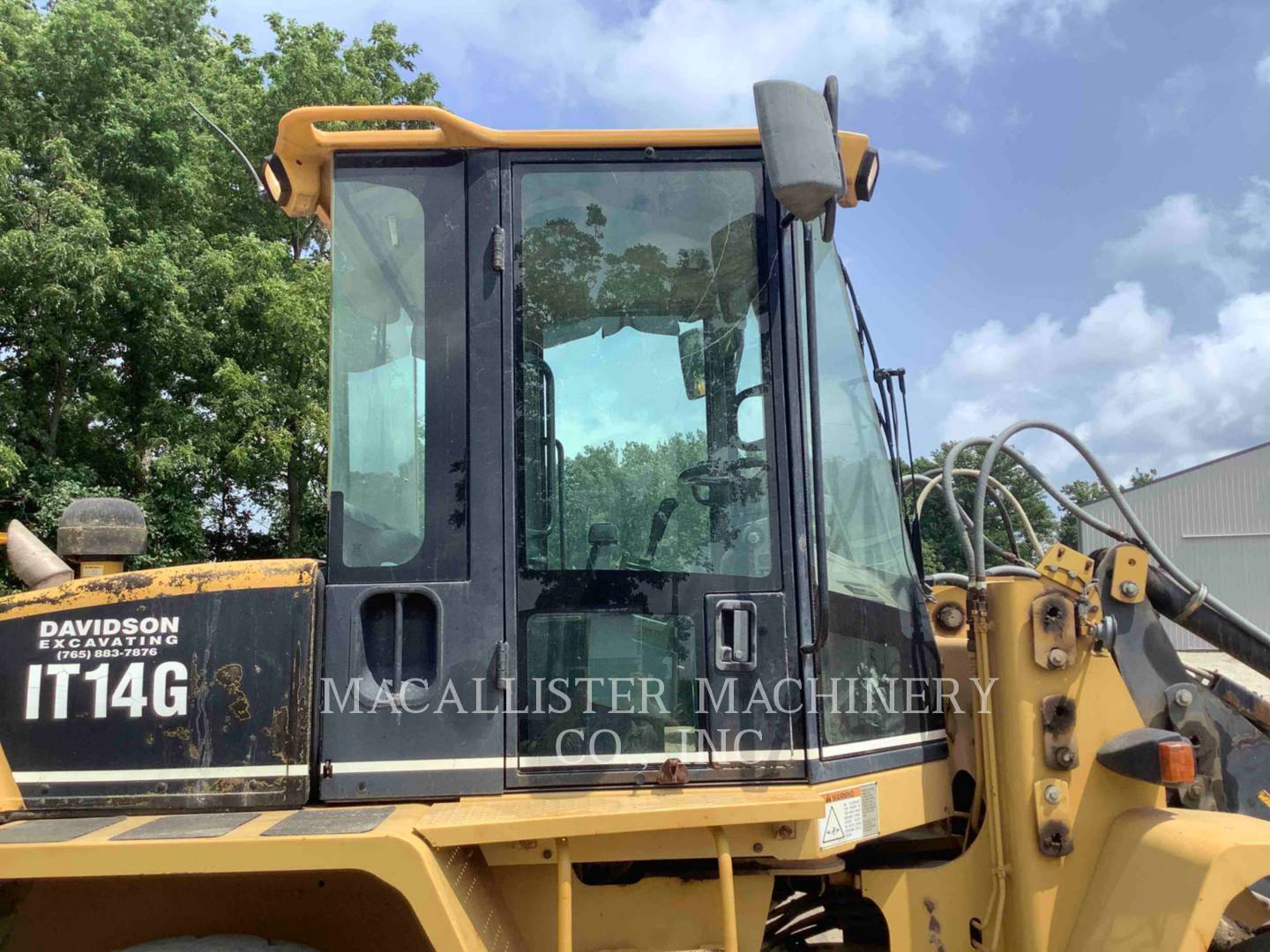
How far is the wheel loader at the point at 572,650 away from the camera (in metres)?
2.42

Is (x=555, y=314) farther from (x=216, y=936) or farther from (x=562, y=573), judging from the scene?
(x=216, y=936)

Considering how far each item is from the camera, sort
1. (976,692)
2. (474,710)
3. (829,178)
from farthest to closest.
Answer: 1. (976,692)
2. (474,710)
3. (829,178)

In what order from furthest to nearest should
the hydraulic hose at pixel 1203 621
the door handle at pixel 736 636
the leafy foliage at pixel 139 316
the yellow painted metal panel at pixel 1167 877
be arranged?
the leafy foliage at pixel 139 316, the hydraulic hose at pixel 1203 621, the door handle at pixel 736 636, the yellow painted metal panel at pixel 1167 877

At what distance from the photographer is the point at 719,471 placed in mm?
2566

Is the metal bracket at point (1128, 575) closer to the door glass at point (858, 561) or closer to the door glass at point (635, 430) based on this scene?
the door glass at point (858, 561)

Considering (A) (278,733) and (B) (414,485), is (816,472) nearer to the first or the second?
(B) (414,485)

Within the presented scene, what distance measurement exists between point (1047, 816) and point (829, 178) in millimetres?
1839

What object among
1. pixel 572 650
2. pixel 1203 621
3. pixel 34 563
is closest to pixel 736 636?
pixel 572 650

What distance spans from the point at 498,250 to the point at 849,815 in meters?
1.73

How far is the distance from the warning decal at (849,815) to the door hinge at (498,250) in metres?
1.61

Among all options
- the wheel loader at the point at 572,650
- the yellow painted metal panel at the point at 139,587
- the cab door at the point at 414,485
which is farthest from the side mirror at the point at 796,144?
the yellow painted metal panel at the point at 139,587

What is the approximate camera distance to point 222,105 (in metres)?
14.5

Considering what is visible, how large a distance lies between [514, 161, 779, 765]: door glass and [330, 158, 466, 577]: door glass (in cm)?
18

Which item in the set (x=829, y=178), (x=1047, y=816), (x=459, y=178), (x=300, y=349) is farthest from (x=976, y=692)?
(x=300, y=349)
